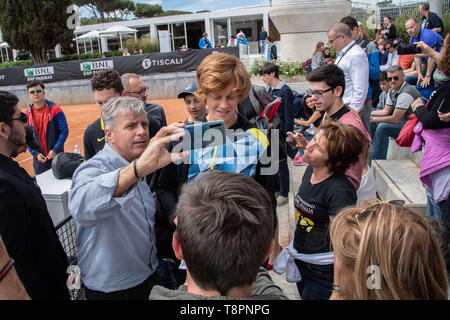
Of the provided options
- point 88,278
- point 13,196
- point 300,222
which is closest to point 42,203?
point 13,196

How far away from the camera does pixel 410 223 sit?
4.17ft

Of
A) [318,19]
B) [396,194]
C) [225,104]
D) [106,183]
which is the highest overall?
[318,19]

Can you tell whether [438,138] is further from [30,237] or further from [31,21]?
[31,21]

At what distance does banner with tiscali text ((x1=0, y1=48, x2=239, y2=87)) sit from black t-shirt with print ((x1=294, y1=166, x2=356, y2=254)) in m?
15.1

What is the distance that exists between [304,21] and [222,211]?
8793 millimetres

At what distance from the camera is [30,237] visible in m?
1.96

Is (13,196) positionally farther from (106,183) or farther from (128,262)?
(128,262)

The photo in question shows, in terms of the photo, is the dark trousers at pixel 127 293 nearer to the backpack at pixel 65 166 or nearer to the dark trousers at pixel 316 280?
the dark trousers at pixel 316 280

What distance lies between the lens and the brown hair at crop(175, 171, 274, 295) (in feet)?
3.73

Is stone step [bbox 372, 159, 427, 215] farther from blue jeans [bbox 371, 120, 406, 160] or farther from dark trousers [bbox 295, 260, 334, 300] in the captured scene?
dark trousers [bbox 295, 260, 334, 300]

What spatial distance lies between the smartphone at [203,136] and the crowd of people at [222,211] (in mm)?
42

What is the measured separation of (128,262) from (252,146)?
1.02 m

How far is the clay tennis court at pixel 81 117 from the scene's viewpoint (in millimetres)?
10995

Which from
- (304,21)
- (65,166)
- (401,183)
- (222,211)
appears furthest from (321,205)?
(304,21)
